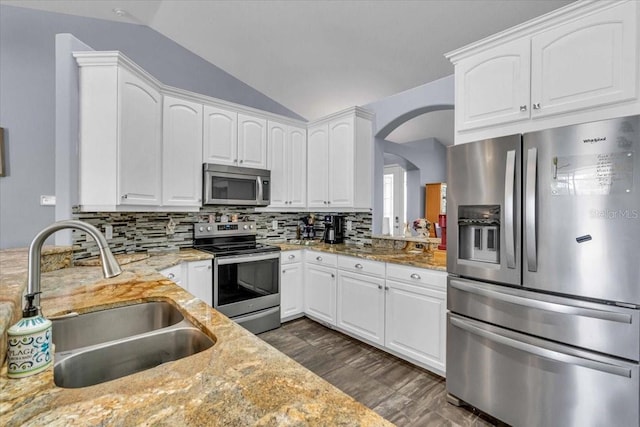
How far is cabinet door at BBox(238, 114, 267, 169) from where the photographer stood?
10.8 ft

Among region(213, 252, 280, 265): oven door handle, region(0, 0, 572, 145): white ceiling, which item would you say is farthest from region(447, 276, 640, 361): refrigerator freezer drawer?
region(0, 0, 572, 145): white ceiling

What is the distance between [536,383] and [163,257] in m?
2.74

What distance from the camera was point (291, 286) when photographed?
11.0ft

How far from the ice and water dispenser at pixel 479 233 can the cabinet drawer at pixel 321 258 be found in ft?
4.53

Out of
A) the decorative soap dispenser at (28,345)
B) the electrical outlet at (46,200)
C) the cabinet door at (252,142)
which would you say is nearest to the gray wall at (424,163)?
the cabinet door at (252,142)

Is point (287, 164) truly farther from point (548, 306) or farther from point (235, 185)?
point (548, 306)

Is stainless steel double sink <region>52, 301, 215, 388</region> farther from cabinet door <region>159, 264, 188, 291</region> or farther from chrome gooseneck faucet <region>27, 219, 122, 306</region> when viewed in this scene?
cabinet door <region>159, 264, 188, 291</region>

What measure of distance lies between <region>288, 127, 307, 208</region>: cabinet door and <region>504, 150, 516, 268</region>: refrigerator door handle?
2.41 metres

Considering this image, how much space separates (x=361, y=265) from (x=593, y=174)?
1769mm

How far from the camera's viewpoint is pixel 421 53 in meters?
3.23

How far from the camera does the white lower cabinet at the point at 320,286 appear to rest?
3.12m

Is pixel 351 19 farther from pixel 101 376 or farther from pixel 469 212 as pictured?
pixel 101 376

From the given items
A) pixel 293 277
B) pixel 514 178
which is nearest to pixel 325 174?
pixel 293 277

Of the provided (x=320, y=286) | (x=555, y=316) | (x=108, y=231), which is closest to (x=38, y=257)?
(x=108, y=231)
